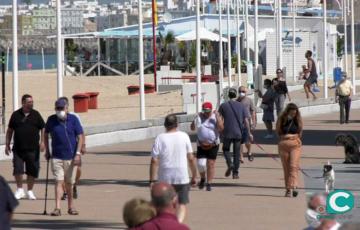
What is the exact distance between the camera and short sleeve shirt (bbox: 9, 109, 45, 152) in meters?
18.5

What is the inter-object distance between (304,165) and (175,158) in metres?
9.96

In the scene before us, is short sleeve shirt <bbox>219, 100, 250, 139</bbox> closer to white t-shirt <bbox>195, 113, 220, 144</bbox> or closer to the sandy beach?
white t-shirt <bbox>195, 113, 220, 144</bbox>

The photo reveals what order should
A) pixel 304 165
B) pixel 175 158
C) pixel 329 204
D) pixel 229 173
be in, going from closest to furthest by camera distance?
pixel 329 204, pixel 175 158, pixel 229 173, pixel 304 165

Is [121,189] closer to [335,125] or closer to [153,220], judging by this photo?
[153,220]

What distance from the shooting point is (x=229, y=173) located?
70.3 feet

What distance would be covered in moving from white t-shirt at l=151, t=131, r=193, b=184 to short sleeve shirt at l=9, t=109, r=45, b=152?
170 inches

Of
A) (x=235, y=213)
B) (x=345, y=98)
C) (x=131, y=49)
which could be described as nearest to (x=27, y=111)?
(x=235, y=213)

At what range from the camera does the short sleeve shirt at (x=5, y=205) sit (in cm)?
1027

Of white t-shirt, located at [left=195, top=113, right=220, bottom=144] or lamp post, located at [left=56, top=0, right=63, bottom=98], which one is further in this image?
lamp post, located at [left=56, top=0, right=63, bottom=98]

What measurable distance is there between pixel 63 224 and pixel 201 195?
3.64 metres

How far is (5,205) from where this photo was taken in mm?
10367

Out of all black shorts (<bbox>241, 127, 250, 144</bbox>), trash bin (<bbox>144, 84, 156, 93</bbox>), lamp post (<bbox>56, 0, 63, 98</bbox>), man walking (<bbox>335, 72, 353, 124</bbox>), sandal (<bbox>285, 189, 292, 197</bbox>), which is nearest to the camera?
sandal (<bbox>285, 189, 292, 197</bbox>)

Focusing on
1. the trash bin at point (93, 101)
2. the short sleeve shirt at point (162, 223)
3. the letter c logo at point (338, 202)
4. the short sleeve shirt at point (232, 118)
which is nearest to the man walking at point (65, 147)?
the short sleeve shirt at point (232, 118)

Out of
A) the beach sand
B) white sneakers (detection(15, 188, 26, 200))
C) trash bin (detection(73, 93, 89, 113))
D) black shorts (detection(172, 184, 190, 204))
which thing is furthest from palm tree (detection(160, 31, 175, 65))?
black shorts (detection(172, 184, 190, 204))
